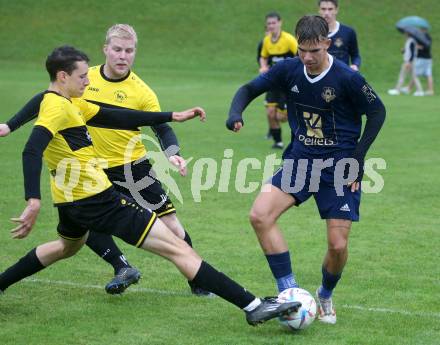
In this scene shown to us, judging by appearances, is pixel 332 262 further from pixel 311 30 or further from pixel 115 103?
pixel 115 103

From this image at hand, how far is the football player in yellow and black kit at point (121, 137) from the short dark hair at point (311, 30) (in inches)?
62.5

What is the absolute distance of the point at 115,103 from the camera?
7672 millimetres

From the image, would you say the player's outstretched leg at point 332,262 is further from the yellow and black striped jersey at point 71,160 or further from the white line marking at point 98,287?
the yellow and black striped jersey at point 71,160

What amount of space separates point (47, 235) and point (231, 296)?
12.9ft

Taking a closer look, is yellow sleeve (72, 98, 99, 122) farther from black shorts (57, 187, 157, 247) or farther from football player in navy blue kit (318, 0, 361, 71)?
football player in navy blue kit (318, 0, 361, 71)

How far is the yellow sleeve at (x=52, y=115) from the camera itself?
20.2 feet

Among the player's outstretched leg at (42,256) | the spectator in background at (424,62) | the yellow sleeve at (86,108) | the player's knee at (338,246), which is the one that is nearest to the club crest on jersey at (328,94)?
the player's knee at (338,246)

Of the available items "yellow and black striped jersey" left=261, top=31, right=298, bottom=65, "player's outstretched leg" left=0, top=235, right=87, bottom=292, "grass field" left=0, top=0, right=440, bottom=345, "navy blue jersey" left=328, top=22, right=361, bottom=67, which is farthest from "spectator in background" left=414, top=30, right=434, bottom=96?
"player's outstretched leg" left=0, top=235, right=87, bottom=292

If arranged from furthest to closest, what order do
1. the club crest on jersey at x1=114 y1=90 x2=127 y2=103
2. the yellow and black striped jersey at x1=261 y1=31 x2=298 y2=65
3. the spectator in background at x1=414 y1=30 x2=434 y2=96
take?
the spectator in background at x1=414 y1=30 x2=434 y2=96 < the yellow and black striped jersey at x1=261 y1=31 x2=298 y2=65 < the club crest on jersey at x1=114 y1=90 x2=127 y2=103

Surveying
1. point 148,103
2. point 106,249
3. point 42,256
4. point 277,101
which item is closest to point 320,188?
point 148,103

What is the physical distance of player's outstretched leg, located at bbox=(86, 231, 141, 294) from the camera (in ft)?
23.9

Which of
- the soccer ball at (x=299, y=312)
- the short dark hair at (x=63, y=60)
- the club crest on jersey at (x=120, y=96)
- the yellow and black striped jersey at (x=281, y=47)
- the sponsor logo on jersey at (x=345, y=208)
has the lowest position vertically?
the soccer ball at (x=299, y=312)

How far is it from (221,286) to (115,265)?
1.55 metres

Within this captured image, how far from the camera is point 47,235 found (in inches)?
382
